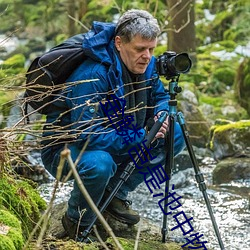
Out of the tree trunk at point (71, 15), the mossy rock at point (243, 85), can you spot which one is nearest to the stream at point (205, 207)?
the mossy rock at point (243, 85)

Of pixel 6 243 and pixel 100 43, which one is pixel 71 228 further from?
pixel 6 243

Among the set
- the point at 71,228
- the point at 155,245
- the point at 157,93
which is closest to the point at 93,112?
the point at 157,93

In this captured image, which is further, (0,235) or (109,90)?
(109,90)

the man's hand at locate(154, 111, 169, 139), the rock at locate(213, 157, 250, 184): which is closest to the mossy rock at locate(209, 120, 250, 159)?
the rock at locate(213, 157, 250, 184)

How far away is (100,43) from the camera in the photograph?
3.31m

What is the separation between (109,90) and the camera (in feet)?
10.7

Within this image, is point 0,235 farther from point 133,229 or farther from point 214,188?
point 214,188

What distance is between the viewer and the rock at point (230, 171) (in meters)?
6.02

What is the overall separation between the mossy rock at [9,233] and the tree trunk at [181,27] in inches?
296

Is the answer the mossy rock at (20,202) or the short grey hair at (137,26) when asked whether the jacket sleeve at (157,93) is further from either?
the mossy rock at (20,202)

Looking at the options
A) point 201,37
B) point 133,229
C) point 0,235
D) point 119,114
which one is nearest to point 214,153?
point 133,229

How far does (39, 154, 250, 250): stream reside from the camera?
4320 mm

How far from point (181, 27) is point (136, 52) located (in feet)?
22.5

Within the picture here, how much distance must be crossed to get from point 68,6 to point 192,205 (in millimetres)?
8946
